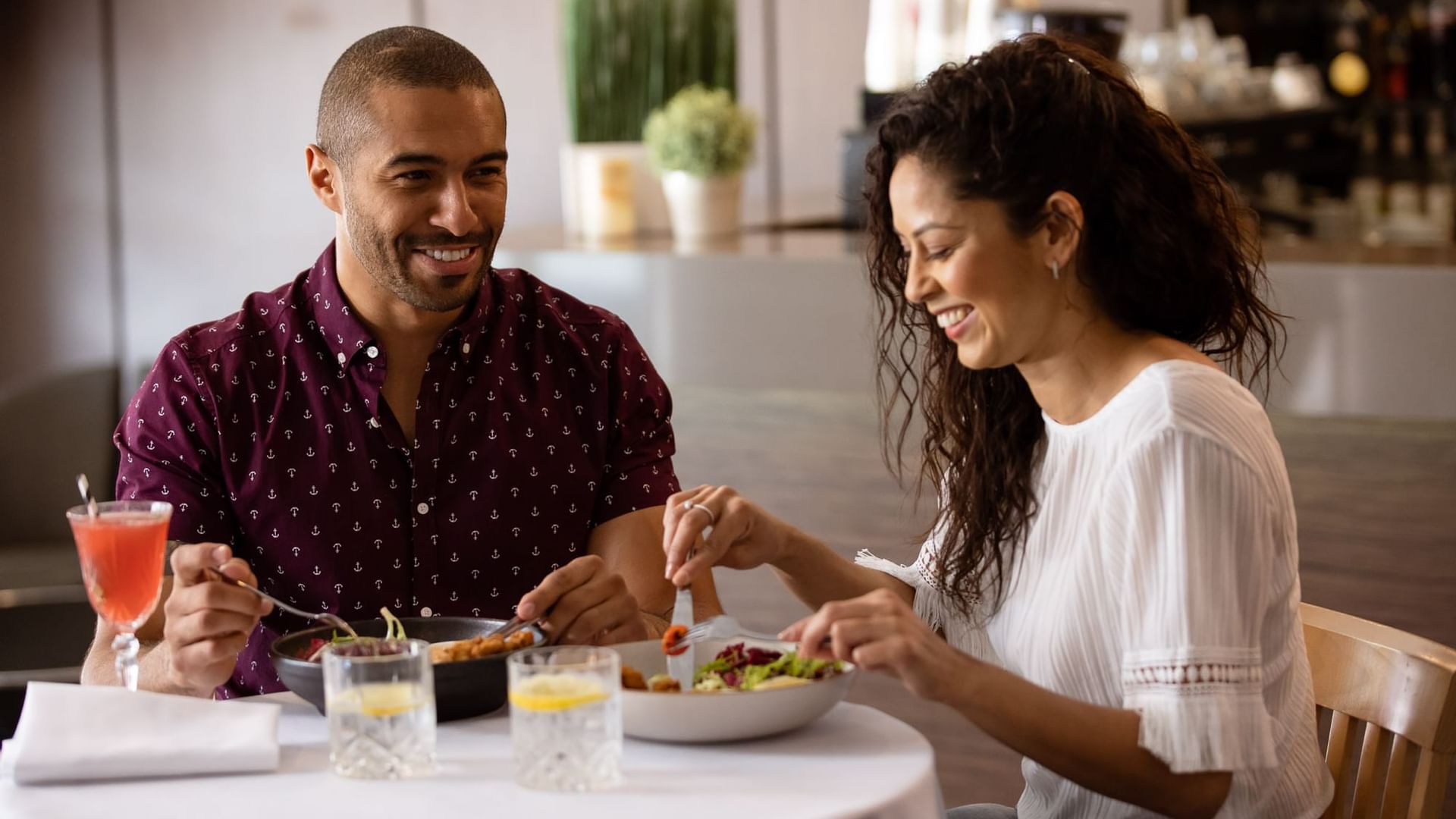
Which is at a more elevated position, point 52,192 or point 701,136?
point 701,136

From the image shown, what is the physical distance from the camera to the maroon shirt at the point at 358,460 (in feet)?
6.33

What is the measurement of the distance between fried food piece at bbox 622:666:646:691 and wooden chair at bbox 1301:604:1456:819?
69cm

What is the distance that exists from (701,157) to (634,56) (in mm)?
464

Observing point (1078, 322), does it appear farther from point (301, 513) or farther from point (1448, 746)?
point (301, 513)

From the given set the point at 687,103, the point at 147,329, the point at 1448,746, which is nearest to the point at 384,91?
the point at 1448,746

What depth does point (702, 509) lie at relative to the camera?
1.63 metres

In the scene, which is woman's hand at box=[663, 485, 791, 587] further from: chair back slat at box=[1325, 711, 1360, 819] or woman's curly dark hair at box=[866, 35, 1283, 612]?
chair back slat at box=[1325, 711, 1360, 819]

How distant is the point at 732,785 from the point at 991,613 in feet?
1.68

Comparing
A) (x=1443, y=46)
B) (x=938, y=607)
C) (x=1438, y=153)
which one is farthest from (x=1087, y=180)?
(x=1443, y=46)

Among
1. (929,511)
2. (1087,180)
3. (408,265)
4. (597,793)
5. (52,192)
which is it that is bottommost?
(929,511)

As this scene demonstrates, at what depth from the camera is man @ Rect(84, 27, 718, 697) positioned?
6.31 feet

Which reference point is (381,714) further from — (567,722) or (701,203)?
(701,203)

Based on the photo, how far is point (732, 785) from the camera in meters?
1.32

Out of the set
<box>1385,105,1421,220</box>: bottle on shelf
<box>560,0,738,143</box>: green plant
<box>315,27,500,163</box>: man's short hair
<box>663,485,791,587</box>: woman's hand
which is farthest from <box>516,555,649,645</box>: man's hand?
<box>1385,105,1421,220</box>: bottle on shelf
